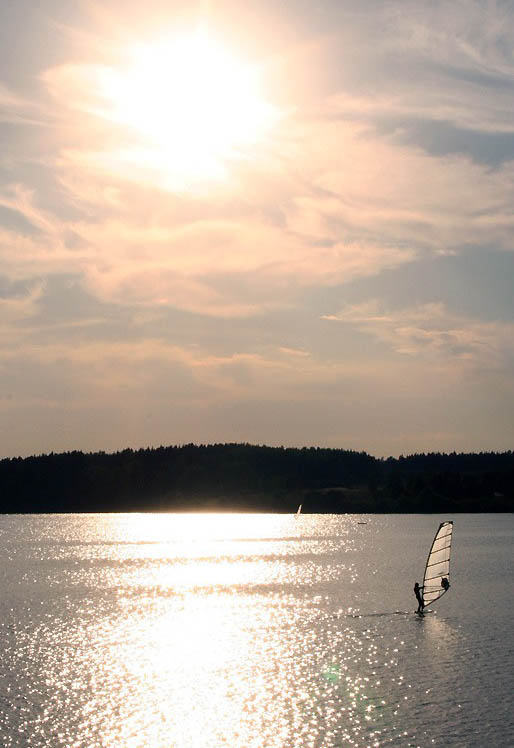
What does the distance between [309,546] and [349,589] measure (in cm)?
9325

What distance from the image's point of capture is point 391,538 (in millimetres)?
193250

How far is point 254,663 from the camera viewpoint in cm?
4788

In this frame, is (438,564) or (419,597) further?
(438,564)

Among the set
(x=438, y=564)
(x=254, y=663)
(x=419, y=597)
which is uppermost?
(x=438, y=564)

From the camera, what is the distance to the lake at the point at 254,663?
113 feet

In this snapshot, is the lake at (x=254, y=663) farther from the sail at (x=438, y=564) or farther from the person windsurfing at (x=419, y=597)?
the sail at (x=438, y=564)

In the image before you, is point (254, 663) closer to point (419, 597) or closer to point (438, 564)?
point (419, 597)

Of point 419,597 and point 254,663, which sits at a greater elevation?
point 419,597

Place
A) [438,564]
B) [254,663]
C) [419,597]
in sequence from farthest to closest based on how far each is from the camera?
1. [438,564]
2. [419,597]
3. [254,663]

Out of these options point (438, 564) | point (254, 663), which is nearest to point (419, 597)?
point (438, 564)

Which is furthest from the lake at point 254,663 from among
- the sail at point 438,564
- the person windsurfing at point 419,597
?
the sail at point 438,564

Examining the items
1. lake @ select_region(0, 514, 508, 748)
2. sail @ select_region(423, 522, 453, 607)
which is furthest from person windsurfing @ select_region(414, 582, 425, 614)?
sail @ select_region(423, 522, 453, 607)

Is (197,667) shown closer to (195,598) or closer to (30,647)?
(30,647)

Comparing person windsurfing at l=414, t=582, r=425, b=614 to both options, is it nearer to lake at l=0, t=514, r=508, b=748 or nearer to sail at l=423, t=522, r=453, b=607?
lake at l=0, t=514, r=508, b=748
